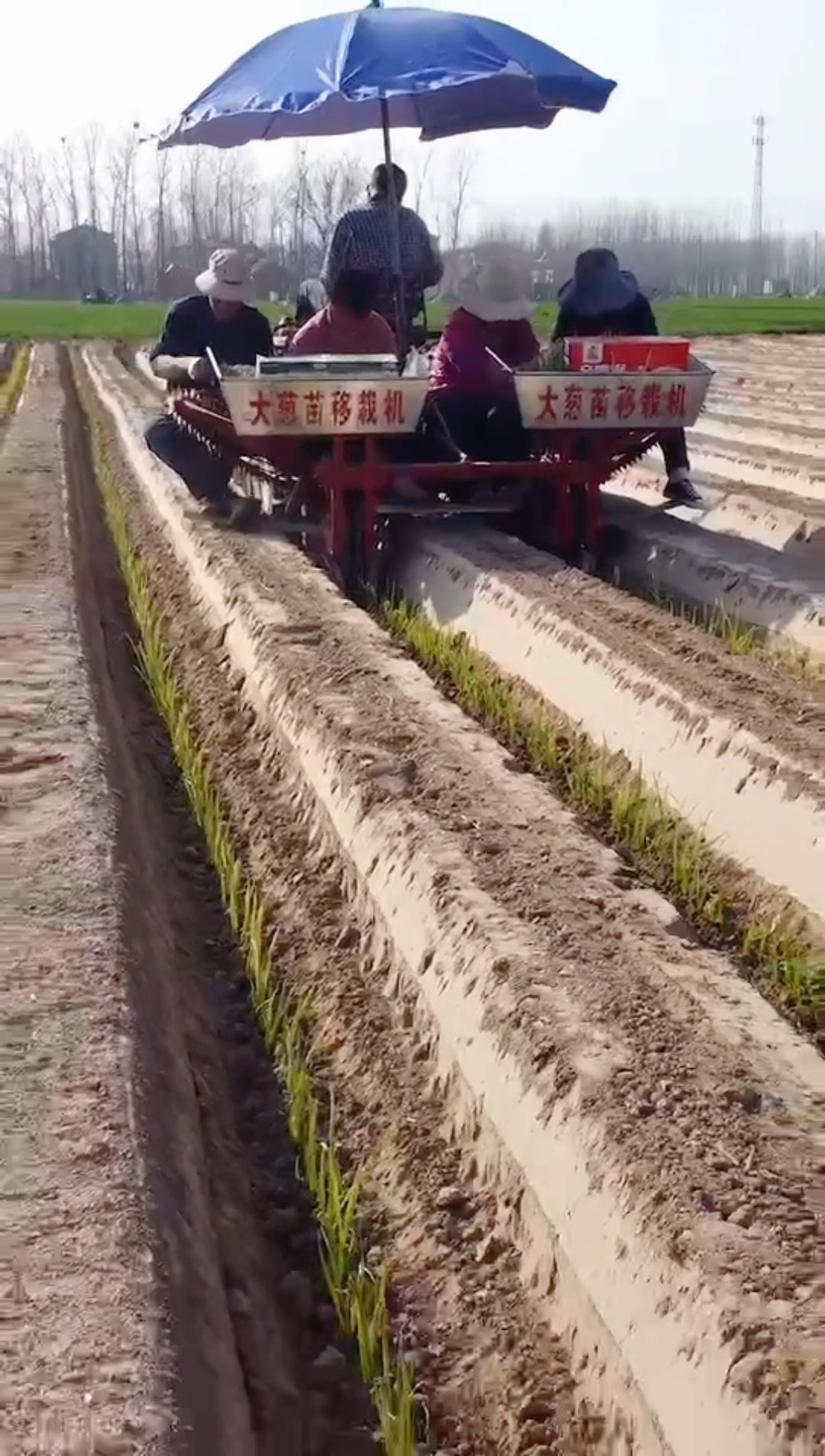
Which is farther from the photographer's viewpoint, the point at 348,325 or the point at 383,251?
the point at 383,251

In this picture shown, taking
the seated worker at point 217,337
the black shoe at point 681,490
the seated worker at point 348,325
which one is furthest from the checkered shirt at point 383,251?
the black shoe at point 681,490

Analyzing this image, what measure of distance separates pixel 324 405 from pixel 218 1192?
449cm

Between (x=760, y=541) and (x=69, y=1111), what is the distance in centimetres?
562

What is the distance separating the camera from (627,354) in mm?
7027

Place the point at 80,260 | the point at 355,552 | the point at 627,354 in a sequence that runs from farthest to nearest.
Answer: the point at 80,260 < the point at 355,552 < the point at 627,354

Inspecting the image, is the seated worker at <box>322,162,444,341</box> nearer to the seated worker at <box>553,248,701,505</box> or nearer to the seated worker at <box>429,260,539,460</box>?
the seated worker at <box>553,248,701,505</box>

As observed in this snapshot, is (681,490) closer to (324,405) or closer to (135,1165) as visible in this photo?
(324,405)

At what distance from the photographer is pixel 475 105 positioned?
8.66 m

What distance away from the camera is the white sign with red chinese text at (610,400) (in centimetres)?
681

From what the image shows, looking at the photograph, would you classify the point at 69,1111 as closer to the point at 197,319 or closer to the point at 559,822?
the point at 559,822

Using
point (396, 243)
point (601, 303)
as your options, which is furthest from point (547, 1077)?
point (396, 243)

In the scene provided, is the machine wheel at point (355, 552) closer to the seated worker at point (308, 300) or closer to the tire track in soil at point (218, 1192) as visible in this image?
the seated worker at point (308, 300)

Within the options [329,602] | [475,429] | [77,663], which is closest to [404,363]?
[475,429]

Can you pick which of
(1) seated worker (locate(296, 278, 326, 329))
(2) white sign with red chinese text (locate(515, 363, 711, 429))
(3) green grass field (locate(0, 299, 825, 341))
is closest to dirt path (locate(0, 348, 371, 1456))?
(2) white sign with red chinese text (locate(515, 363, 711, 429))
